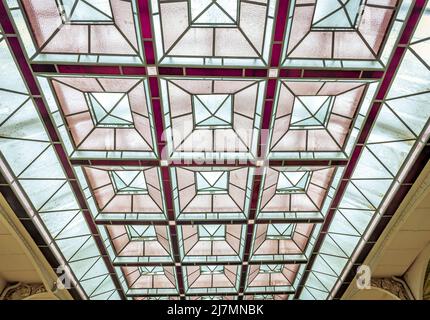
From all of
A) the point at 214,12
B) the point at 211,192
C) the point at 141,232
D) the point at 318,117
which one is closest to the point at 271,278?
the point at 141,232

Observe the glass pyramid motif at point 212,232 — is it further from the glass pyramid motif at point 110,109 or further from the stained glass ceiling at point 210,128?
the glass pyramid motif at point 110,109

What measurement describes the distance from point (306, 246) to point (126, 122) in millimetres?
18723

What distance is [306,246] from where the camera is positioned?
30984 mm

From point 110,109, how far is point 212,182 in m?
8.91

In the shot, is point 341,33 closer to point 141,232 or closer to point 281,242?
point 281,242

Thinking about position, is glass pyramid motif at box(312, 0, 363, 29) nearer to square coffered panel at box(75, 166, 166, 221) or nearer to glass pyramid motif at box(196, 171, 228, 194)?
glass pyramid motif at box(196, 171, 228, 194)

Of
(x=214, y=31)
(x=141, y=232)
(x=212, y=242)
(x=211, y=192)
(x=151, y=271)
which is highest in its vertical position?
(x=214, y=31)

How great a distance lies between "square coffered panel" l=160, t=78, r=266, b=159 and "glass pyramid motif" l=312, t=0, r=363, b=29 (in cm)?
379

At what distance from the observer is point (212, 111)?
20875 mm
